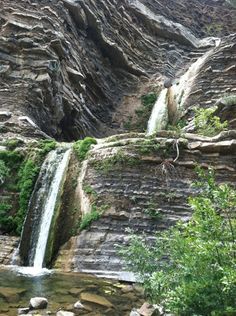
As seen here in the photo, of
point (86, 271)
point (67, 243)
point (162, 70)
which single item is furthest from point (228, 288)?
point (162, 70)

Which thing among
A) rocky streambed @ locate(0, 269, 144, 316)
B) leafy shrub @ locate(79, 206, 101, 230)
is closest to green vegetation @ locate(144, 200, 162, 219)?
leafy shrub @ locate(79, 206, 101, 230)

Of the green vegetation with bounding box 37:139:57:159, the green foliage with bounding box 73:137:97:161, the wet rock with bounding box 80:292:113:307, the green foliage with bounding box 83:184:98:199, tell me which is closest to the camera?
the wet rock with bounding box 80:292:113:307

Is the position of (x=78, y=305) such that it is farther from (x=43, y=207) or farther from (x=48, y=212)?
(x=43, y=207)

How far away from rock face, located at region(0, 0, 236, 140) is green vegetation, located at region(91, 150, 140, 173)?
7.48 meters

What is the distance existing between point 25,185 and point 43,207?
1.39 m

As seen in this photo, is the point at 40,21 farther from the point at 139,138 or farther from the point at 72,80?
the point at 139,138

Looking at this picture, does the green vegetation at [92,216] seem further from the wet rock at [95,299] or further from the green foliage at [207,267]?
the green foliage at [207,267]

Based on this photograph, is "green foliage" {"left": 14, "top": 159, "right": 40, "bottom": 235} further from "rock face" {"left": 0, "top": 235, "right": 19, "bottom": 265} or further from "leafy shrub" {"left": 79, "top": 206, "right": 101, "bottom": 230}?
"leafy shrub" {"left": 79, "top": 206, "right": 101, "bottom": 230}

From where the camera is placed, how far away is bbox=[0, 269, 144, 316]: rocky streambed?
24.4 feet

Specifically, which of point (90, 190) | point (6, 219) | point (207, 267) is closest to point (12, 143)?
point (6, 219)

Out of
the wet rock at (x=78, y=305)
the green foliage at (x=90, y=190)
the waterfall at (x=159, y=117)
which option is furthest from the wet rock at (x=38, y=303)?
the waterfall at (x=159, y=117)

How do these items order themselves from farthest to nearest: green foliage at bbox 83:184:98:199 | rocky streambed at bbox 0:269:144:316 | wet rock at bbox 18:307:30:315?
green foliage at bbox 83:184:98:199
rocky streambed at bbox 0:269:144:316
wet rock at bbox 18:307:30:315

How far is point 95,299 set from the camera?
8211mm

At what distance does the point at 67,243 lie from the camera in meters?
12.5
